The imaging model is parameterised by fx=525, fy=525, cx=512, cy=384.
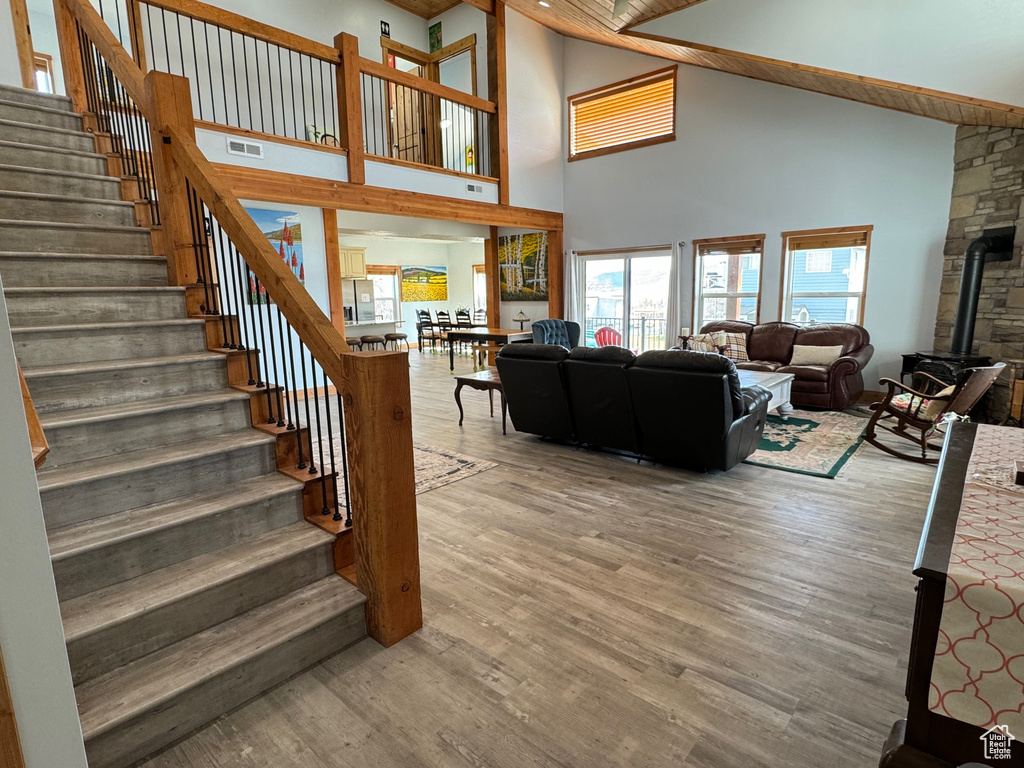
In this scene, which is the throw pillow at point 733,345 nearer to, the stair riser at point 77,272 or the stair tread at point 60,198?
the stair riser at point 77,272

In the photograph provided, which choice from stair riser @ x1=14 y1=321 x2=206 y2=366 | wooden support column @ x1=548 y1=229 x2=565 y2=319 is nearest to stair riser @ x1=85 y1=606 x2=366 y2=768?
stair riser @ x1=14 y1=321 x2=206 y2=366

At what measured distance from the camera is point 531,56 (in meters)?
8.45

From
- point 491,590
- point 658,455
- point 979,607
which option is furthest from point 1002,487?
point 658,455

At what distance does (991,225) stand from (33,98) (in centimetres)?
836

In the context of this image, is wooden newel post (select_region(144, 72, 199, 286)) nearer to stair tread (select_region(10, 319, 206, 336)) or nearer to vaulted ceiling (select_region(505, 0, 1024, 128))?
stair tread (select_region(10, 319, 206, 336))

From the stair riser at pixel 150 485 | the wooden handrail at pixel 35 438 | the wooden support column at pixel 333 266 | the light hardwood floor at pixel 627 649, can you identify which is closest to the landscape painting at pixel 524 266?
the wooden support column at pixel 333 266

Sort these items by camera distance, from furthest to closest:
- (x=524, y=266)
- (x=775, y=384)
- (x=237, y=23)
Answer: (x=524, y=266) → (x=237, y=23) → (x=775, y=384)

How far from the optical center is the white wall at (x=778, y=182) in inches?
238

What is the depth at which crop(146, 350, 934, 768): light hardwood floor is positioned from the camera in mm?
1588

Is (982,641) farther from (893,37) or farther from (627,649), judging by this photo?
(893,37)

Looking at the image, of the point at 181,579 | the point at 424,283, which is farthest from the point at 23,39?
the point at 424,283

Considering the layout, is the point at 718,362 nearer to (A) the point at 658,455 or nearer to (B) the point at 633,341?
(A) the point at 658,455

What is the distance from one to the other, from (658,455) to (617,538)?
1.28 metres

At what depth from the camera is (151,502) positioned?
1.98 metres
